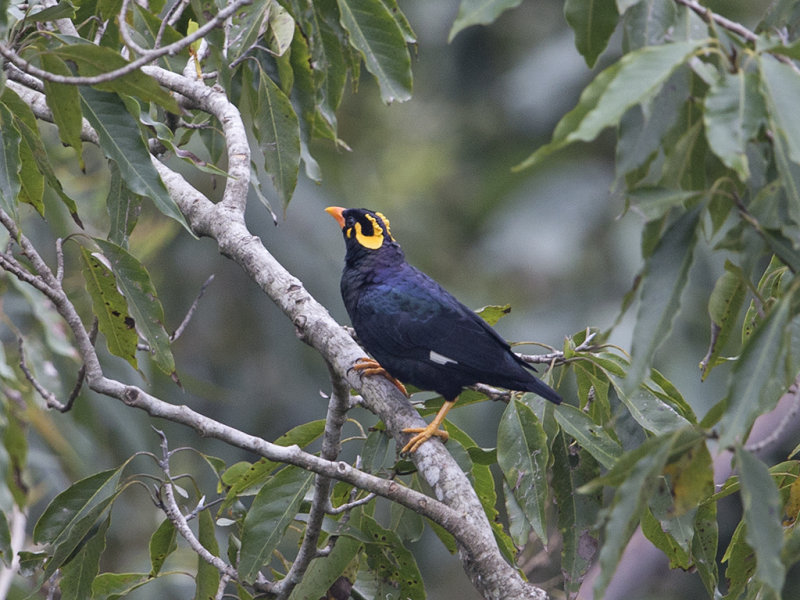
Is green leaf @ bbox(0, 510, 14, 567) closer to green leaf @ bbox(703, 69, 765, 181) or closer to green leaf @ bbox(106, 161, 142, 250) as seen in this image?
green leaf @ bbox(106, 161, 142, 250)

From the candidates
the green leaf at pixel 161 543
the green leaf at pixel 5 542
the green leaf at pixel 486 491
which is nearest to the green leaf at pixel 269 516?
the green leaf at pixel 161 543

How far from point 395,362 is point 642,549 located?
3.15 m

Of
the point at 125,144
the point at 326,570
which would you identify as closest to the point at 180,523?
the point at 326,570

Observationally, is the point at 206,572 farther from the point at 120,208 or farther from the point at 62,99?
the point at 62,99

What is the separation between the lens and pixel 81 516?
8.68ft

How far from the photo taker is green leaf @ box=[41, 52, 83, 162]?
2162 mm

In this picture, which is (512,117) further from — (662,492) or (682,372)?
(662,492)

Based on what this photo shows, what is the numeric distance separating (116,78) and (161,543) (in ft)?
4.49

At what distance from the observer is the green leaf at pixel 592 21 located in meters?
2.05

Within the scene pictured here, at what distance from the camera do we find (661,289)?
5.25 ft

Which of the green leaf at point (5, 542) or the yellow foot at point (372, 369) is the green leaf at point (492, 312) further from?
the green leaf at point (5, 542)

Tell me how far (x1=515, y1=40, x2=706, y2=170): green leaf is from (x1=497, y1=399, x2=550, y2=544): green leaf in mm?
1205

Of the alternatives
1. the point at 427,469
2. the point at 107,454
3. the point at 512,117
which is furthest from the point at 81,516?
the point at 512,117

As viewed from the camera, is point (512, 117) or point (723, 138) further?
point (512, 117)
